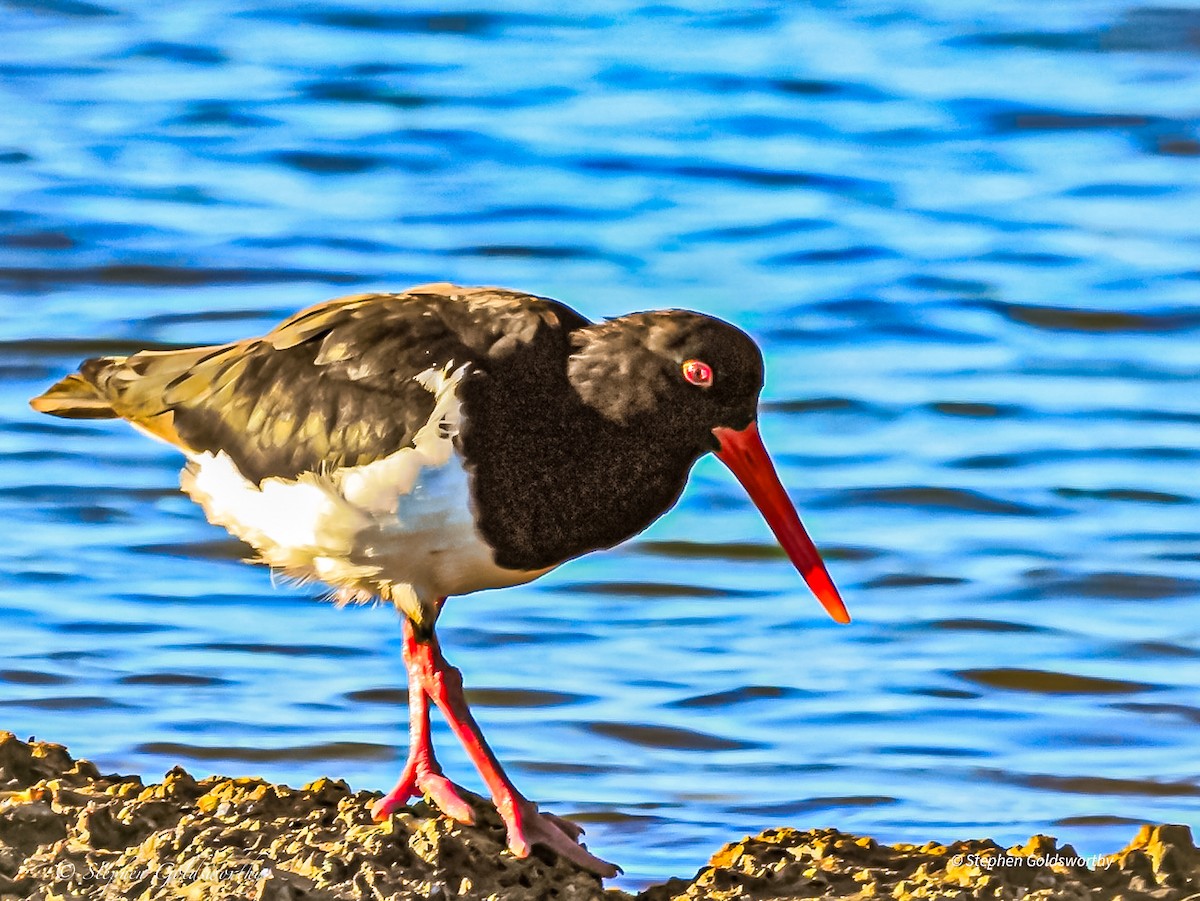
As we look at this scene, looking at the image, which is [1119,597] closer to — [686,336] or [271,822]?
[686,336]

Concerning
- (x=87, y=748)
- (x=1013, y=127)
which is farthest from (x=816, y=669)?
(x=1013, y=127)

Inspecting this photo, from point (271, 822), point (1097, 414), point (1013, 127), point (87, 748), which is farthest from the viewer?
point (1013, 127)

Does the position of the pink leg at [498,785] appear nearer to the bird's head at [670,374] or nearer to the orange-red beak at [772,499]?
the bird's head at [670,374]

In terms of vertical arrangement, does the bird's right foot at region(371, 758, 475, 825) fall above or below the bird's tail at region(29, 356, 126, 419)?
below

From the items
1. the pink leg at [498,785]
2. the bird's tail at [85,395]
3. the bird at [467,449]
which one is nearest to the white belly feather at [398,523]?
the bird at [467,449]

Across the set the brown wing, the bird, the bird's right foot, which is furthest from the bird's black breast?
the bird's right foot

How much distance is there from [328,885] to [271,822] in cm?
41

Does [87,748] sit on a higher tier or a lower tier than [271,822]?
lower

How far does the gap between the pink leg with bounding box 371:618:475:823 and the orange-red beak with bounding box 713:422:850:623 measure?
1011mm

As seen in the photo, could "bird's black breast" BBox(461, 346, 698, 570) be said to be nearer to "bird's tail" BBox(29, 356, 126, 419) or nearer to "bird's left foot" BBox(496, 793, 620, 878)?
"bird's left foot" BBox(496, 793, 620, 878)

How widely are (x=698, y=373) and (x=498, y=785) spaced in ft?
3.97

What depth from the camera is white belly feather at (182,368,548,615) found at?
6.10 metres

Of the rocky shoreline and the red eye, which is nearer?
the rocky shoreline

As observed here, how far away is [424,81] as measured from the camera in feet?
56.9
